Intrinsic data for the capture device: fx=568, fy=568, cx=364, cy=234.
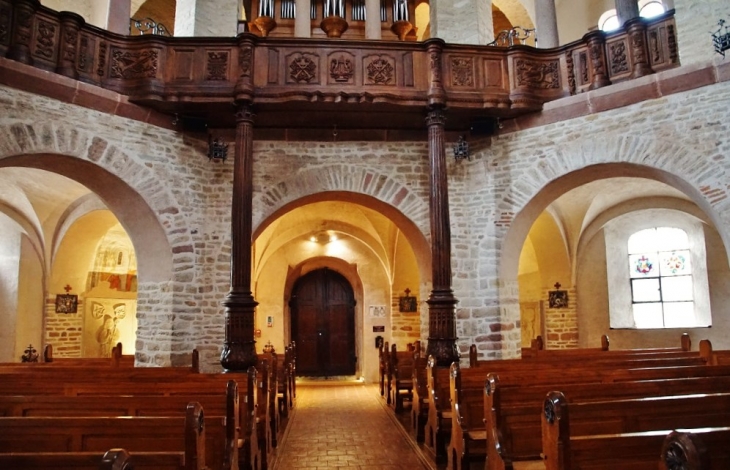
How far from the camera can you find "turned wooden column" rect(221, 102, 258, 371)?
8.27 metres

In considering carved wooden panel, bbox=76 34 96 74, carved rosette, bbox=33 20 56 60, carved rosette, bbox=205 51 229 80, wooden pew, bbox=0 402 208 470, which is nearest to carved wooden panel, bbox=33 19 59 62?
carved rosette, bbox=33 20 56 60

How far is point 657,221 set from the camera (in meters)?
13.5

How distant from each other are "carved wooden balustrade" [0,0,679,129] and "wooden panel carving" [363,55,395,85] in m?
0.02

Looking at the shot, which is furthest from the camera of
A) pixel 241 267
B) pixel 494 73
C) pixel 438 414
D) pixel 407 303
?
pixel 407 303


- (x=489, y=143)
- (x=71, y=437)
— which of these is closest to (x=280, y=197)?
(x=489, y=143)

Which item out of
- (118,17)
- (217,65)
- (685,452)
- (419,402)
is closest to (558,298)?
(419,402)

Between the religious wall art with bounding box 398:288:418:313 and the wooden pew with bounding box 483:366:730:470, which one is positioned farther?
the religious wall art with bounding box 398:288:418:313

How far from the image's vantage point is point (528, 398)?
16.6ft

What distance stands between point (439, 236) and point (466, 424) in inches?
156

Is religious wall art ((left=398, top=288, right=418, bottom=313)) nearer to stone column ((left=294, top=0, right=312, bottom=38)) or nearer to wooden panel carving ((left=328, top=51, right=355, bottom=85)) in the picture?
stone column ((left=294, top=0, right=312, bottom=38))

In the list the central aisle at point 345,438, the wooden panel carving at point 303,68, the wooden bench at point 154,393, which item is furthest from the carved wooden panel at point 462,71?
the wooden bench at point 154,393

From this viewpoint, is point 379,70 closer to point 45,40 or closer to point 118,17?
point 118,17

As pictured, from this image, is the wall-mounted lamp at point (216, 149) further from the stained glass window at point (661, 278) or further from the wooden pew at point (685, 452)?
the stained glass window at point (661, 278)

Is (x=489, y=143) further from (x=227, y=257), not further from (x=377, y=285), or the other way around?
(x=377, y=285)
